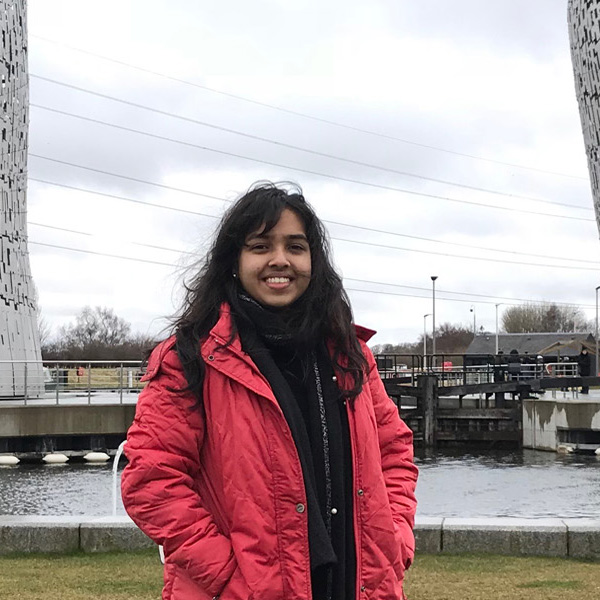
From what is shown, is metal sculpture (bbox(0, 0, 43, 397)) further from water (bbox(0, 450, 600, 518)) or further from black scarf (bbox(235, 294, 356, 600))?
black scarf (bbox(235, 294, 356, 600))

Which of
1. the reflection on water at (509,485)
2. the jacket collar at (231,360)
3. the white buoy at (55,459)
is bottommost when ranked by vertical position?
the reflection on water at (509,485)

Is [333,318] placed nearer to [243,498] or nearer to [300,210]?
[300,210]

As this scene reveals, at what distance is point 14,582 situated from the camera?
6.64 meters

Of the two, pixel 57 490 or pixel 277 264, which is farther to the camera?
pixel 57 490

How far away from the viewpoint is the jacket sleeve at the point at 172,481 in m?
2.78

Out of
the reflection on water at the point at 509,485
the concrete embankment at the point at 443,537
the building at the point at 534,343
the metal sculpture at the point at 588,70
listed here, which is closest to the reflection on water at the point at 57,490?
the reflection on water at the point at 509,485

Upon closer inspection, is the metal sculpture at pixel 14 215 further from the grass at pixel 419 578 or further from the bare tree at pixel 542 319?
the bare tree at pixel 542 319

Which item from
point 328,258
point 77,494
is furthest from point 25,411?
point 328,258

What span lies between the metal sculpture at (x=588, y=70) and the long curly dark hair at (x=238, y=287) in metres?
31.3

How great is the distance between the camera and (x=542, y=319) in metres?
124

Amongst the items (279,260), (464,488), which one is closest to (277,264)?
(279,260)

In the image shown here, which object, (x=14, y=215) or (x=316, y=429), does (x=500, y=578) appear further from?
(x=14, y=215)

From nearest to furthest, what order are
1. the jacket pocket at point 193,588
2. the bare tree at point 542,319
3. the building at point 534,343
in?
the jacket pocket at point 193,588
the building at point 534,343
the bare tree at point 542,319

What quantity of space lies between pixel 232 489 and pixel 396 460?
Answer: 0.65m
